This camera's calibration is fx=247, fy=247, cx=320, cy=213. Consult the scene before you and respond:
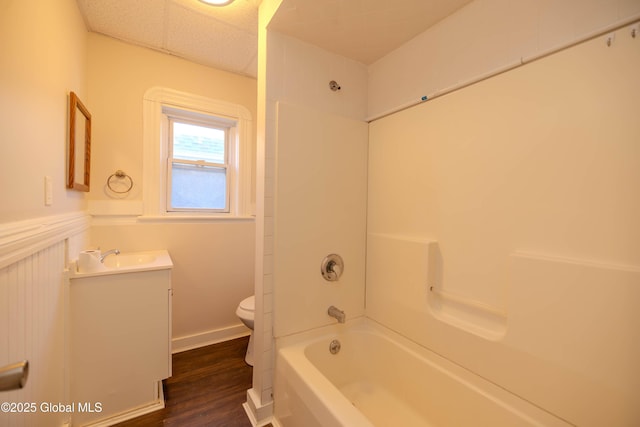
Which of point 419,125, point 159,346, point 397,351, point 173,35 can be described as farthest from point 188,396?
point 173,35

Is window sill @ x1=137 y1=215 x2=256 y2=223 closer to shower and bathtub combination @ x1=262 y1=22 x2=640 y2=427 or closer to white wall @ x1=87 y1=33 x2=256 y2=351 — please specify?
white wall @ x1=87 y1=33 x2=256 y2=351

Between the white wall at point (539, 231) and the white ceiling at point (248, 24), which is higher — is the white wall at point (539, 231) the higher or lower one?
the lower one

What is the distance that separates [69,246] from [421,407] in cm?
206

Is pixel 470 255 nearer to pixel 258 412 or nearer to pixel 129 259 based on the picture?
pixel 258 412

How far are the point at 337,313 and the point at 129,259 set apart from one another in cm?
158

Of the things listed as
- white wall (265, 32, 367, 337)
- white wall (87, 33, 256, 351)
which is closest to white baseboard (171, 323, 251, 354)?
white wall (87, 33, 256, 351)

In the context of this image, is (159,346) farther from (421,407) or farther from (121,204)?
(421,407)

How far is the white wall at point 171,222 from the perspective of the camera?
1848 mm

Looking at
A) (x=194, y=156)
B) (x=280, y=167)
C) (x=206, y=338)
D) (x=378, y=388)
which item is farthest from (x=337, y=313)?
(x=194, y=156)

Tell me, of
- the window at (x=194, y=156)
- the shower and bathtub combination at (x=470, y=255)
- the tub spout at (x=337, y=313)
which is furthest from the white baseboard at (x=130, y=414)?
the window at (x=194, y=156)

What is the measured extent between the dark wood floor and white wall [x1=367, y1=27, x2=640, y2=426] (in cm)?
121

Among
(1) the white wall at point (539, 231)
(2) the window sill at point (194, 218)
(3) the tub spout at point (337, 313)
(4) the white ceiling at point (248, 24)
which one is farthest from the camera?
(2) the window sill at point (194, 218)

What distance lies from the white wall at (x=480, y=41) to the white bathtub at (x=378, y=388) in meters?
1.39

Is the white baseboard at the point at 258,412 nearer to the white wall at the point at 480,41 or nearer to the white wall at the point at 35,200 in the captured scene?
the white wall at the point at 35,200
